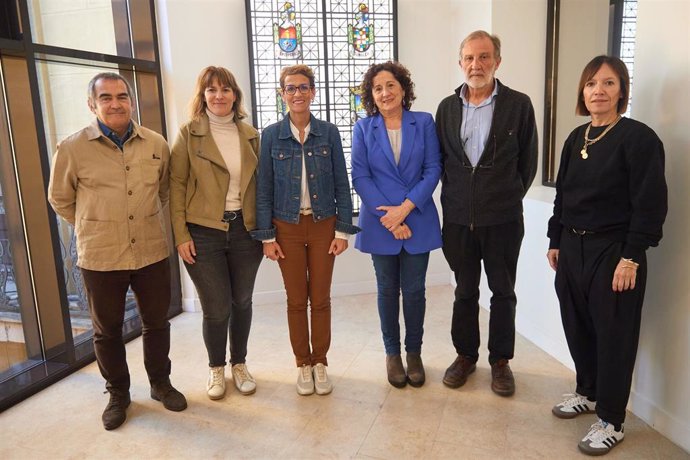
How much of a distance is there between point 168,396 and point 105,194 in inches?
41.4

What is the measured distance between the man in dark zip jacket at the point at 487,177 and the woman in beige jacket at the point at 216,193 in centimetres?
97

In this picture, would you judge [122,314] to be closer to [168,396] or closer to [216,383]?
[168,396]

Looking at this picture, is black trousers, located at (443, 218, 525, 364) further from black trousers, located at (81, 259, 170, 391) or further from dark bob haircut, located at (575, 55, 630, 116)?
black trousers, located at (81, 259, 170, 391)

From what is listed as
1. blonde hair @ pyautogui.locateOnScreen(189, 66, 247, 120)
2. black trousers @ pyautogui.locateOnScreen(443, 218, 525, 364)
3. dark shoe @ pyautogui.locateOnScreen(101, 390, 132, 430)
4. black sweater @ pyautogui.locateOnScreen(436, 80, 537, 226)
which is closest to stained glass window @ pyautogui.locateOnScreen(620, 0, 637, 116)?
black sweater @ pyautogui.locateOnScreen(436, 80, 537, 226)

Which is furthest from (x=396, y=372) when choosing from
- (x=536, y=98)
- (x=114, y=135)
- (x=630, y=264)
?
(x=536, y=98)

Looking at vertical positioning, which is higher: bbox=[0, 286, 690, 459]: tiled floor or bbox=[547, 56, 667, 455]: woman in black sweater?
bbox=[547, 56, 667, 455]: woman in black sweater

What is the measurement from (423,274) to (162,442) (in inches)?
57.0

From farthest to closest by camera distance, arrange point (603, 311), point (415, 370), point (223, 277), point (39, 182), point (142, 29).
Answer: point (142, 29)
point (39, 182)
point (415, 370)
point (223, 277)
point (603, 311)

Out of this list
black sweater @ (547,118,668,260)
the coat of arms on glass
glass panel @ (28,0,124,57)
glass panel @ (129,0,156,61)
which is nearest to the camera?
black sweater @ (547,118,668,260)

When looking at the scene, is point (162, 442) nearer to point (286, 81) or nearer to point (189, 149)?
point (189, 149)

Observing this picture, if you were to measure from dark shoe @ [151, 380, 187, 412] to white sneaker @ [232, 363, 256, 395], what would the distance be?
0.91 feet

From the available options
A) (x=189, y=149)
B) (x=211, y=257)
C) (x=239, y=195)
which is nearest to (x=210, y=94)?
(x=189, y=149)

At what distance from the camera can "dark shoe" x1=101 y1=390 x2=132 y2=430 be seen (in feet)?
7.72

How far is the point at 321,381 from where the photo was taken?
2607 millimetres
